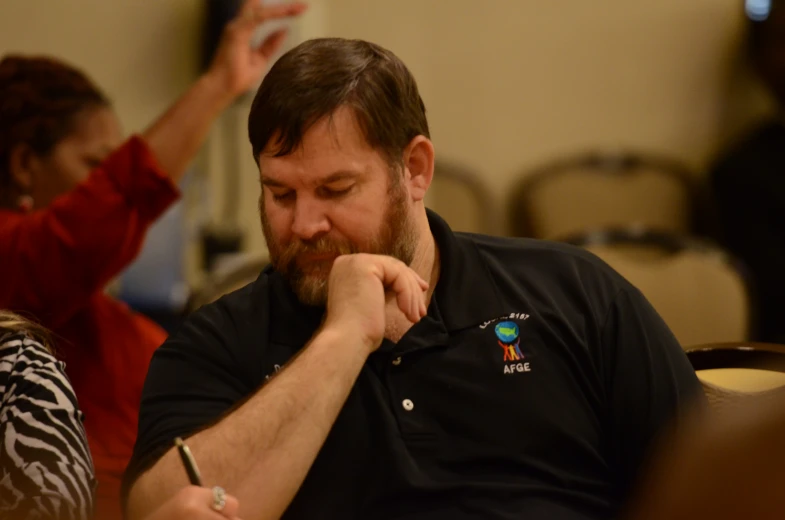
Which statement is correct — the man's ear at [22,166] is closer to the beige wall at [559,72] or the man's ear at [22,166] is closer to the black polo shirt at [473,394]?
the black polo shirt at [473,394]

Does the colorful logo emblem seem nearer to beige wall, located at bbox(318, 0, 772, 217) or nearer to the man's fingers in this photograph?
the man's fingers

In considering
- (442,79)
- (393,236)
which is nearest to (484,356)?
(393,236)

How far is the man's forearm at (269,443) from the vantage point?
1.29 m

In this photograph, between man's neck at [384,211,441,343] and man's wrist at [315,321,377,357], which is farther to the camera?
man's neck at [384,211,441,343]

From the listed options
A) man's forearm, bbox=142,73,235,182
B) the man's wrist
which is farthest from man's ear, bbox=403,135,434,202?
man's forearm, bbox=142,73,235,182

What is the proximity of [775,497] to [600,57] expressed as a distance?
154 inches

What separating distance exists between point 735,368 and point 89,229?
1222 millimetres

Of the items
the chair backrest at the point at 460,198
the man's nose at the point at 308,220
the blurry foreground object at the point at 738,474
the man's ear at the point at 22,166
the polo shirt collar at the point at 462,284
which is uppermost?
the blurry foreground object at the point at 738,474

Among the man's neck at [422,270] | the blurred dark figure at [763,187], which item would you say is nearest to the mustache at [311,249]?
the man's neck at [422,270]

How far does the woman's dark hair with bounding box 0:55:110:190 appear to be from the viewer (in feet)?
7.23

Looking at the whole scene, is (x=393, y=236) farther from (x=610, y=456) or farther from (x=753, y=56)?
(x=753, y=56)

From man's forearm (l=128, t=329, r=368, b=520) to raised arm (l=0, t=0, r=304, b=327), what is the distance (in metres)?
0.77

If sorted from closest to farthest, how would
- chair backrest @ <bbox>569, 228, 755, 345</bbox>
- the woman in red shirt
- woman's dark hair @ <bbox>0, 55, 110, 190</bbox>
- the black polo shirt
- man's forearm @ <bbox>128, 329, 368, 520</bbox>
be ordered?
man's forearm @ <bbox>128, 329, 368, 520</bbox> < the black polo shirt < the woman in red shirt < woman's dark hair @ <bbox>0, 55, 110, 190</bbox> < chair backrest @ <bbox>569, 228, 755, 345</bbox>

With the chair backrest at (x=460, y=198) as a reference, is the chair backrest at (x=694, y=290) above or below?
above
